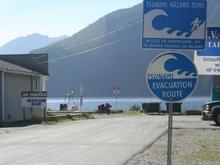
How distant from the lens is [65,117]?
4288 cm

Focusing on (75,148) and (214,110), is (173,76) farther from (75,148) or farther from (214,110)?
(214,110)

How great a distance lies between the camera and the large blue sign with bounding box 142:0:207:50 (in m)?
9.31

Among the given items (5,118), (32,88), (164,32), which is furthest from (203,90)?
(164,32)

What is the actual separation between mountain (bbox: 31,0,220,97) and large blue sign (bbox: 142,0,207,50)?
101 meters

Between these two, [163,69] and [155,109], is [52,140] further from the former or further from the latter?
[155,109]

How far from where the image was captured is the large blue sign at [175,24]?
9.31 m

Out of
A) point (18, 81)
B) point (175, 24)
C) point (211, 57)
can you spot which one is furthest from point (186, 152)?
point (18, 81)

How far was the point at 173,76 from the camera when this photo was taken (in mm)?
9367

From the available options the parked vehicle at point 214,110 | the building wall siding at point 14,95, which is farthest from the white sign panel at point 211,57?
the building wall siding at point 14,95

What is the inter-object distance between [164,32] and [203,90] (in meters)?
80.9

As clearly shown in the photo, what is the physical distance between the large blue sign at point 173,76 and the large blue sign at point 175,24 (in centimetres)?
22

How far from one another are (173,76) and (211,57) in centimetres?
1751

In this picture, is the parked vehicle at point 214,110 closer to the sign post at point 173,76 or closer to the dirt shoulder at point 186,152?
the dirt shoulder at point 186,152

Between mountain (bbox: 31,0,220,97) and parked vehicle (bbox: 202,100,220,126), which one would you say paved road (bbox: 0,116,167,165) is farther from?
mountain (bbox: 31,0,220,97)
